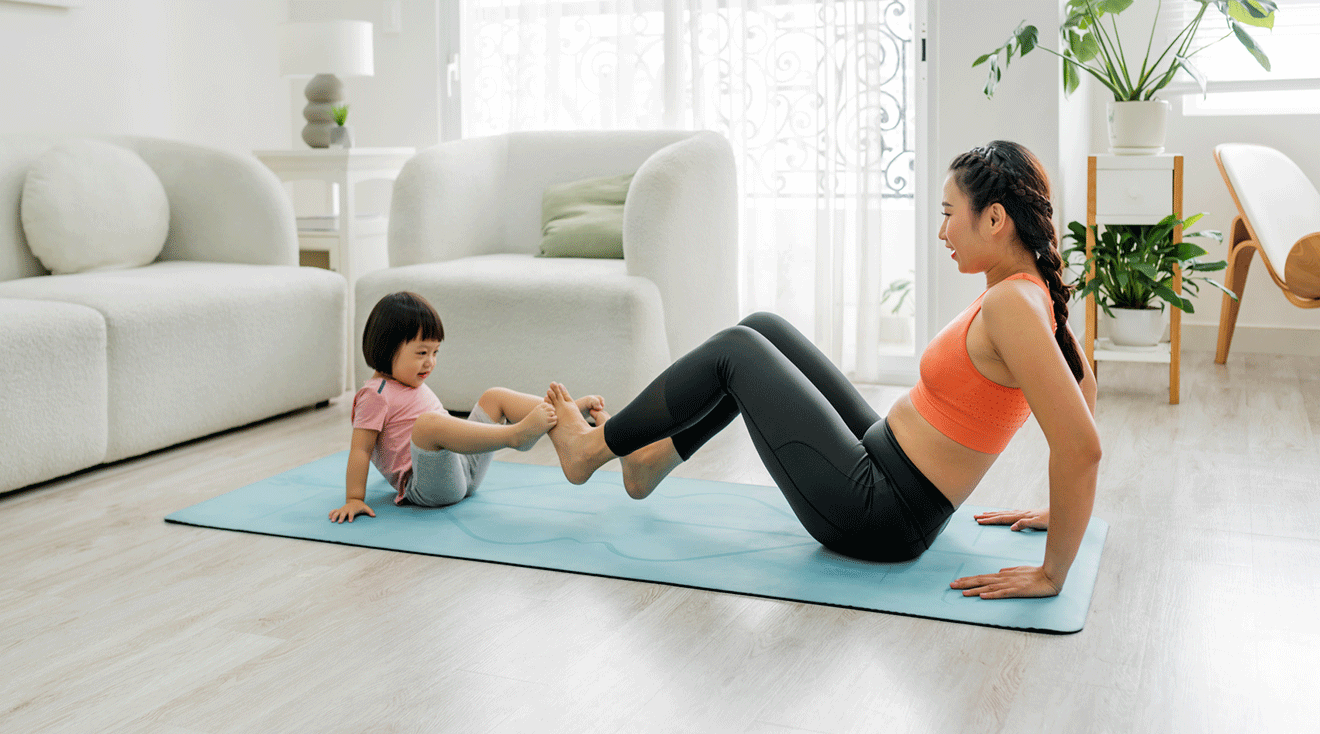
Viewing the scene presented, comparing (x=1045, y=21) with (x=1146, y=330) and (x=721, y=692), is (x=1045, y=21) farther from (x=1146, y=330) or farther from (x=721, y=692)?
(x=721, y=692)

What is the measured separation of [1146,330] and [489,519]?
2.30 meters

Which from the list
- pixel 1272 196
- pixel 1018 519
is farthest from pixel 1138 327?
pixel 1018 519

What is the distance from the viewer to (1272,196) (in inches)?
143

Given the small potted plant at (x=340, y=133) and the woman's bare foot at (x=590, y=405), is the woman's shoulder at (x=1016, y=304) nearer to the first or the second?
the woman's bare foot at (x=590, y=405)

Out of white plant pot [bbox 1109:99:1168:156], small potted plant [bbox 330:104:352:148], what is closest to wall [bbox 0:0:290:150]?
small potted plant [bbox 330:104:352:148]

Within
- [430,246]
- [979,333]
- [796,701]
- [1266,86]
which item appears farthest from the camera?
[1266,86]

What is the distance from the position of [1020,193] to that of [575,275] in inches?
61.9

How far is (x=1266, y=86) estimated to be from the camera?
13.1 feet

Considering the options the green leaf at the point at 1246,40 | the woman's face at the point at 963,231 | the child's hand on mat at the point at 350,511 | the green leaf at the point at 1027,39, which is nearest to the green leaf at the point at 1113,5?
the green leaf at the point at 1027,39

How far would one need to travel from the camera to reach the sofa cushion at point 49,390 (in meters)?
2.29

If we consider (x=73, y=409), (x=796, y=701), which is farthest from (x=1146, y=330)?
(x=73, y=409)

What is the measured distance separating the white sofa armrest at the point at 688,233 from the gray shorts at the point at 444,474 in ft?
2.95

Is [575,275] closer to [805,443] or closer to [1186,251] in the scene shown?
[805,443]

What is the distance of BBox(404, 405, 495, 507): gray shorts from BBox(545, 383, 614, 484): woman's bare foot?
0.19 meters
